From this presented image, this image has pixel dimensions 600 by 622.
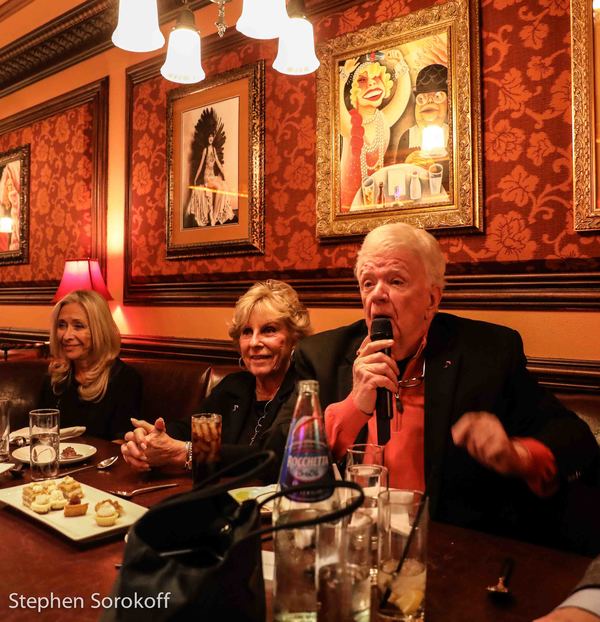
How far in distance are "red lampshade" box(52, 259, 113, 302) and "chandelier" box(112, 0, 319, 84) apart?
2.01 meters

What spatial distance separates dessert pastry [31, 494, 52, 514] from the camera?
1.27 m

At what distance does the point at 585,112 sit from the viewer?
7.00 feet

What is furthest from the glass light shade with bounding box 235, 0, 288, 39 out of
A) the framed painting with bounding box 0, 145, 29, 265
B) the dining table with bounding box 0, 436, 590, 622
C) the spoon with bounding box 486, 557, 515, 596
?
the framed painting with bounding box 0, 145, 29, 265

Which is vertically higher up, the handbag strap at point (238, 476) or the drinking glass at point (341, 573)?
the handbag strap at point (238, 476)

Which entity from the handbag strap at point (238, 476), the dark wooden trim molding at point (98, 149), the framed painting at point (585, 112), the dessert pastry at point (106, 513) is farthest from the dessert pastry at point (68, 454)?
the dark wooden trim molding at point (98, 149)

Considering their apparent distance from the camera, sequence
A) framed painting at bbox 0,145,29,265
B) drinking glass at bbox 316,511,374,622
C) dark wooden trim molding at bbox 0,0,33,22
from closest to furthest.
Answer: drinking glass at bbox 316,511,374,622 → dark wooden trim molding at bbox 0,0,33,22 → framed painting at bbox 0,145,29,265

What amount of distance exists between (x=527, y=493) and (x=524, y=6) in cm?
182

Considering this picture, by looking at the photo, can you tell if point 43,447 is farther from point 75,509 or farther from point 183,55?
point 183,55

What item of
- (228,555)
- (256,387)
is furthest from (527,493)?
(228,555)

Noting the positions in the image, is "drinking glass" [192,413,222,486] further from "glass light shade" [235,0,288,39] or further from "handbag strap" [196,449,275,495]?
"glass light shade" [235,0,288,39]

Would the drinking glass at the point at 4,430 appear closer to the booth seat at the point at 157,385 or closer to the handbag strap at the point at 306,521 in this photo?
the booth seat at the point at 157,385

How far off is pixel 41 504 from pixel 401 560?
2.69ft

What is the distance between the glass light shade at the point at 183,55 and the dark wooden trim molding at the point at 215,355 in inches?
59.1

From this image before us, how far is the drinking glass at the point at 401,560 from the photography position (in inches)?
33.2
